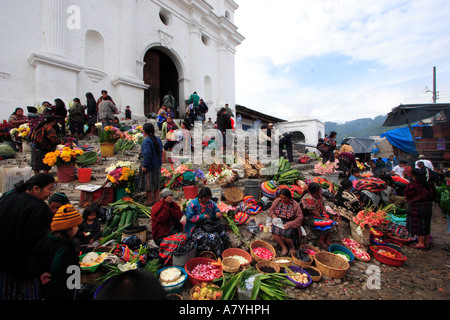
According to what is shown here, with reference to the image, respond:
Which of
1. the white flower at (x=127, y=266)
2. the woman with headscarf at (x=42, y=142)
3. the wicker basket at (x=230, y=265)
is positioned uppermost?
the woman with headscarf at (x=42, y=142)

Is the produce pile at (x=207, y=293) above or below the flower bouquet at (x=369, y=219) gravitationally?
below

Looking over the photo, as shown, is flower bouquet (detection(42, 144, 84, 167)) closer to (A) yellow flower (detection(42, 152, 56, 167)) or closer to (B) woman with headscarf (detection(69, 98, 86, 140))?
(A) yellow flower (detection(42, 152, 56, 167))

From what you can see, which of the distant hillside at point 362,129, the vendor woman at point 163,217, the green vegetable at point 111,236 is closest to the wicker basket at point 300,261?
the vendor woman at point 163,217

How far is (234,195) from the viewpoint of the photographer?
514cm

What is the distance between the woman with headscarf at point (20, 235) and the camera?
1.63 m

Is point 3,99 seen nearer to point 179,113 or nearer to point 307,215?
point 179,113

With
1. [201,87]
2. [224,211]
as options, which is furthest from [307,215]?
[201,87]

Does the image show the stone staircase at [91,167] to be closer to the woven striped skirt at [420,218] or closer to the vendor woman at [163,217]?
the vendor woman at [163,217]

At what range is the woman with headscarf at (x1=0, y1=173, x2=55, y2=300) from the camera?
64.2 inches

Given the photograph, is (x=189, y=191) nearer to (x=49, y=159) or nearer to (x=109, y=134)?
(x=49, y=159)

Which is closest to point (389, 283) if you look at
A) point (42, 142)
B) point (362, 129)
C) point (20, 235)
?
point (20, 235)

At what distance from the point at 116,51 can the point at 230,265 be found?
36.8ft

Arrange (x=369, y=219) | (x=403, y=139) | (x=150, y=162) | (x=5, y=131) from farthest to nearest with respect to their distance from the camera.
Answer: (x=403, y=139)
(x=5, y=131)
(x=150, y=162)
(x=369, y=219)

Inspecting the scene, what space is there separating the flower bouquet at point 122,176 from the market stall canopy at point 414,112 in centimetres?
953
